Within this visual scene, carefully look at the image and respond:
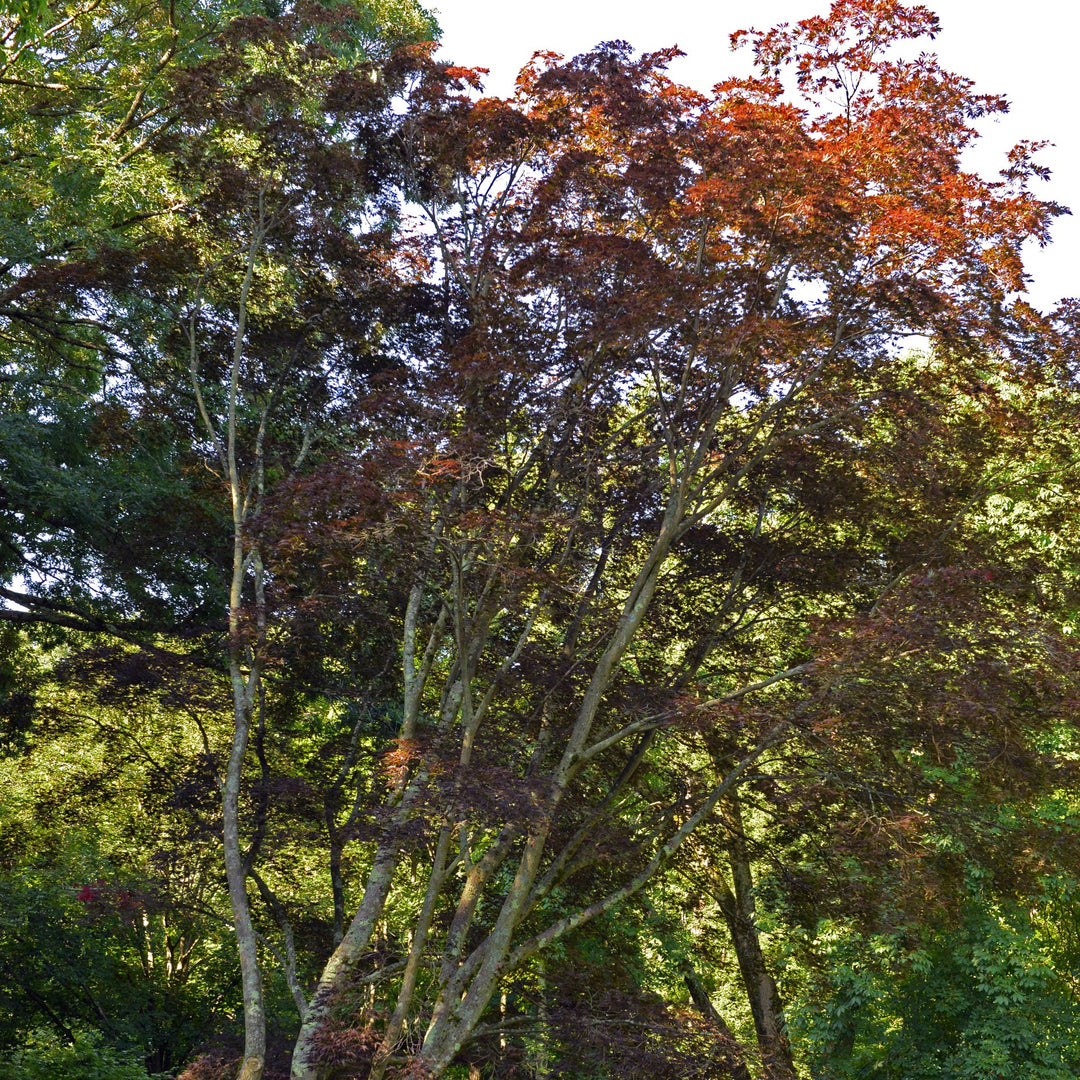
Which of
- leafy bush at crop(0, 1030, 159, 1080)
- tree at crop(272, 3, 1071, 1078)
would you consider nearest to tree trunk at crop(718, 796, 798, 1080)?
tree at crop(272, 3, 1071, 1078)

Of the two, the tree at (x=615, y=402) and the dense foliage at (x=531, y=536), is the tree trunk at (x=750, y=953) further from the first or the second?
the tree at (x=615, y=402)

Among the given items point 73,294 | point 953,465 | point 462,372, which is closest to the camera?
point 462,372

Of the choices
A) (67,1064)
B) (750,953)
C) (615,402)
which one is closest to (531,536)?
(615,402)

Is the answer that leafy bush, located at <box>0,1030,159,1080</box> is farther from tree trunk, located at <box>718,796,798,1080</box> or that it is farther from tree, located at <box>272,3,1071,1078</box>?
tree trunk, located at <box>718,796,798,1080</box>

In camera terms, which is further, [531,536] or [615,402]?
[615,402]

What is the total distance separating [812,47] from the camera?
296 inches

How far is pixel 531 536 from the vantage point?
6.81m

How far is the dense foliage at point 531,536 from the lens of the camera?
22.6ft

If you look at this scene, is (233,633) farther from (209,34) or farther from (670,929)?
(209,34)

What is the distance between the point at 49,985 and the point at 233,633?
612cm

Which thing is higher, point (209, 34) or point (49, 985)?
point (209, 34)

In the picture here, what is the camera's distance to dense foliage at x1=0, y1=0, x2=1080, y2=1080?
690 centimetres

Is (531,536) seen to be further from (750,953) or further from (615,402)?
(750,953)

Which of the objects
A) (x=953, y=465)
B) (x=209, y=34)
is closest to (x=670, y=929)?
(x=953, y=465)
